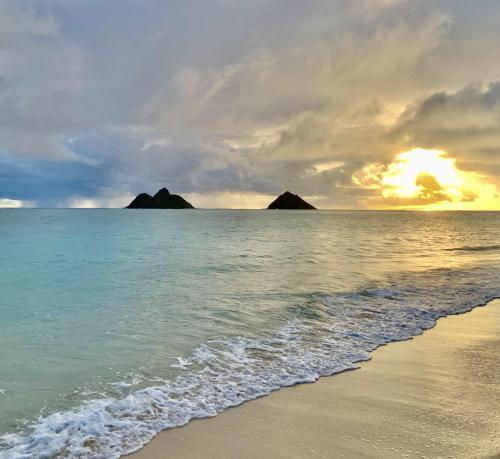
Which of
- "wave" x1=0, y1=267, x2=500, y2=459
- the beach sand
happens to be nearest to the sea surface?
"wave" x1=0, y1=267, x2=500, y2=459

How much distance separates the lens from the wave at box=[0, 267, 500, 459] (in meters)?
5.79

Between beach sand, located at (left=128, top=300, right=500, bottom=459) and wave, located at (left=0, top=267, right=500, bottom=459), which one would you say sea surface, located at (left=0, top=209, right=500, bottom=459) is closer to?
wave, located at (left=0, top=267, right=500, bottom=459)

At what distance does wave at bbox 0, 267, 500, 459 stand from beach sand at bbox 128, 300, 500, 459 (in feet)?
1.37

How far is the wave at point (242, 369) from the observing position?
19.0 ft

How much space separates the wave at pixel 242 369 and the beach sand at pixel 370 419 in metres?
0.42

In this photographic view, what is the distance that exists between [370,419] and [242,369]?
3.08 meters

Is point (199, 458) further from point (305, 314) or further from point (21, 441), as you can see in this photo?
point (305, 314)

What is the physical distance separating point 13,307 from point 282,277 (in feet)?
38.4

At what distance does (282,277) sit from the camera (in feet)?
70.4

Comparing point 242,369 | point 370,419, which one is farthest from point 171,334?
point 370,419

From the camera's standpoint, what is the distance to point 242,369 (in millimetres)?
8648

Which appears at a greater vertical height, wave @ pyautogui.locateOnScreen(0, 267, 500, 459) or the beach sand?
the beach sand

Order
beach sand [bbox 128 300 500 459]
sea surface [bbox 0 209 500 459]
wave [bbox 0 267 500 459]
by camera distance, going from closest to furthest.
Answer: beach sand [bbox 128 300 500 459], wave [bbox 0 267 500 459], sea surface [bbox 0 209 500 459]

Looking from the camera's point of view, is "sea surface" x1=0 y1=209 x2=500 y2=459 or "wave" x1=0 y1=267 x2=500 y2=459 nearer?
"wave" x1=0 y1=267 x2=500 y2=459
